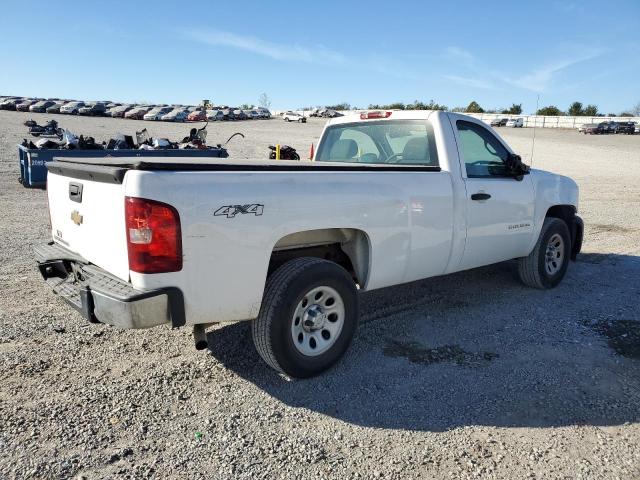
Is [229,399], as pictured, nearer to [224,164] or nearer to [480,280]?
[224,164]

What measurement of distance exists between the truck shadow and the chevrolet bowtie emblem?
1439 mm

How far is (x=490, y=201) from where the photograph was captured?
4.93 metres

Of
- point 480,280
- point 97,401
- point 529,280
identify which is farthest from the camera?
point 480,280

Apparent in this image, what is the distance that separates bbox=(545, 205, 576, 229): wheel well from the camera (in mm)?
6223

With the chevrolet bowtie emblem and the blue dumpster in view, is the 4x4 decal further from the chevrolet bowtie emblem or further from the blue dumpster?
the blue dumpster

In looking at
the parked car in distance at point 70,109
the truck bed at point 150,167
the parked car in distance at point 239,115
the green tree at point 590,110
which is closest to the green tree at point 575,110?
the green tree at point 590,110

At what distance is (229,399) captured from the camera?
3.50 m

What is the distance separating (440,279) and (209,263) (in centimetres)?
385

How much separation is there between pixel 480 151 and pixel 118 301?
371 cm

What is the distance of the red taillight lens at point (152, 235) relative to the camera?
2.93 m

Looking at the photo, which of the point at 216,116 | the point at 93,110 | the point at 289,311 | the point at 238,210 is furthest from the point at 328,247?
the point at 216,116

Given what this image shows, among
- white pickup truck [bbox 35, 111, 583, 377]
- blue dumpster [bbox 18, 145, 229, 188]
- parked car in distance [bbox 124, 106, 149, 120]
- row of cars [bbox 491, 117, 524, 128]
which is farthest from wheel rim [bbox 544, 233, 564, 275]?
row of cars [bbox 491, 117, 524, 128]

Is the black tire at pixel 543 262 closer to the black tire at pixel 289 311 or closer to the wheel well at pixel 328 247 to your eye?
the wheel well at pixel 328 247

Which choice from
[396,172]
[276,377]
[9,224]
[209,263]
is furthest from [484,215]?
[9,224]
